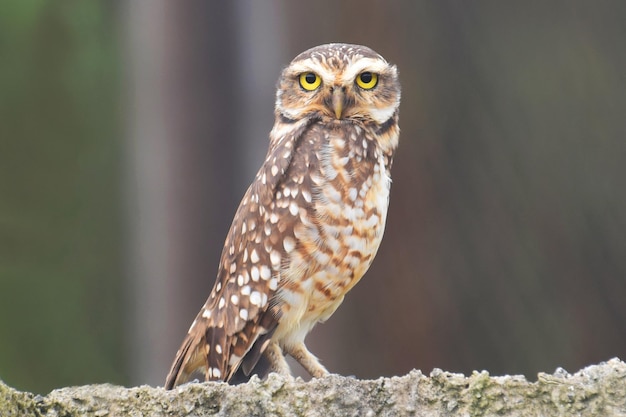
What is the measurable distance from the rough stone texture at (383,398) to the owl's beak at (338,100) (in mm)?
1418

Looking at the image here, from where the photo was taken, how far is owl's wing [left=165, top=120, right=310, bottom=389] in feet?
9.42

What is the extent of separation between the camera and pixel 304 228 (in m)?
2.88

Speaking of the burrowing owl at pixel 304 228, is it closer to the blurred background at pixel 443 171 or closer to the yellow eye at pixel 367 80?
the yellow eye at pixel 367 80

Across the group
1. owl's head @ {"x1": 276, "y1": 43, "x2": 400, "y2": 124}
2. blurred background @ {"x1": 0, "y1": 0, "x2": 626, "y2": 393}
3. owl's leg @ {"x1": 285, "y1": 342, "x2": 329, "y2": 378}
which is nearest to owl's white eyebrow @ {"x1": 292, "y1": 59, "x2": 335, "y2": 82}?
owl's head @ {"x1": 276, "y1": 43, "x2": 400, "y2": 124}

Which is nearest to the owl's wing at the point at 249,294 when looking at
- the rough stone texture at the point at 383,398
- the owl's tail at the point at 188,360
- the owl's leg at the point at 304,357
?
the owl's tail at the point at 188,360

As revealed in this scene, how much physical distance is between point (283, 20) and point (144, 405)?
2466 mm

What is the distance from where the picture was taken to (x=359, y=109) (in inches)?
118

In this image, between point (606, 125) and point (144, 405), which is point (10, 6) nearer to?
point (606, 125)

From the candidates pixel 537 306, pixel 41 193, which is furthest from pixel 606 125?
pixel 41 193

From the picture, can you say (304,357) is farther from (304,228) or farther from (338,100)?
(338,100)

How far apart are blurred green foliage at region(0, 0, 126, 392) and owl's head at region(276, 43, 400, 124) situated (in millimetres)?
3447

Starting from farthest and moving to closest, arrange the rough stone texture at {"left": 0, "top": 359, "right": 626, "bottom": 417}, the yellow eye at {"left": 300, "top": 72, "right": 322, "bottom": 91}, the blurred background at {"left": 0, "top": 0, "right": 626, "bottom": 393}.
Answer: the blurred background at {"left": 0, "top": 0, "right": 626, "bottom": 393} → the yellow eye at {"left": 300, "top": 72, "right": 322, "bottom": 91} → the rough stone texture at {"left": 0, "top": 359, "right": 626, "bottom": 417}

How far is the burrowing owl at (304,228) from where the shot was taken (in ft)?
9.39

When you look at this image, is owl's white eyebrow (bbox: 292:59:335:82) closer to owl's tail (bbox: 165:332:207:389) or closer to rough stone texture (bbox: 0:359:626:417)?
owl's tail (bbox: 165:332:207:389)
